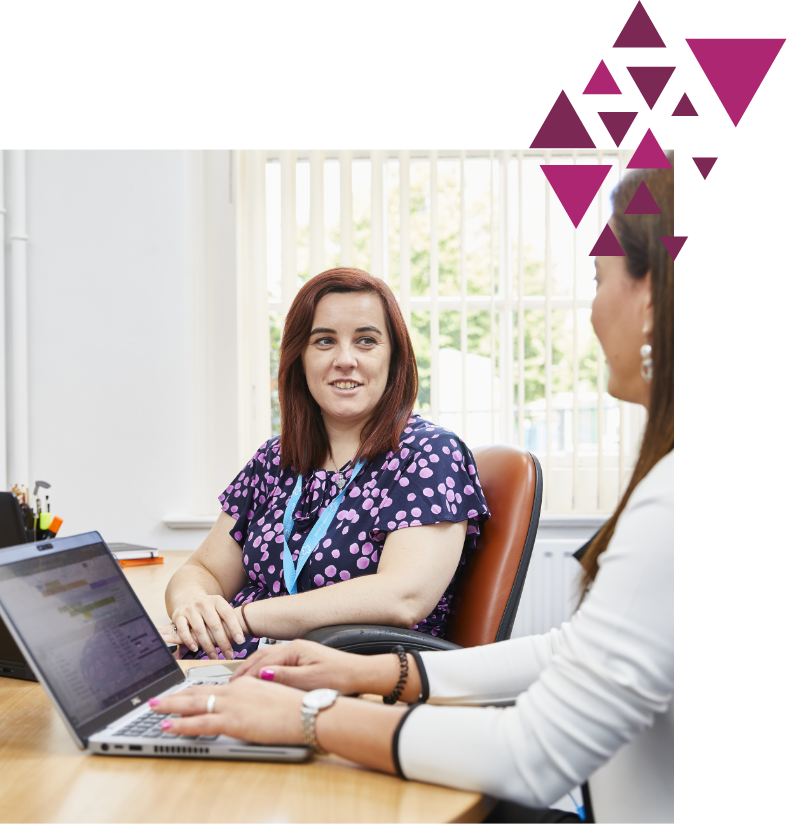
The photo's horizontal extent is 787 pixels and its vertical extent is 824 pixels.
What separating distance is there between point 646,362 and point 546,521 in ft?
7.32

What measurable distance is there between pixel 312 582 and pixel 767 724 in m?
0.96

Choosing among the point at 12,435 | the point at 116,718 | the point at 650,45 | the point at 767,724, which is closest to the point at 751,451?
the point at 767,724

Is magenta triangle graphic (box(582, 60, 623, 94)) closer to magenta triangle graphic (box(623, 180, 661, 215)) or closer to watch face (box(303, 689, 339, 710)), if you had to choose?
magenta triangle graphic (box(623, 180, 661, 215))

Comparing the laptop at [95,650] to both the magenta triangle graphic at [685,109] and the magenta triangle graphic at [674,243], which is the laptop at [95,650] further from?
the magenta triangle graphic at [685,109]

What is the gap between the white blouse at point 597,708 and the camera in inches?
26.4

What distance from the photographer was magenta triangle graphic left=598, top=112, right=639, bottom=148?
2.47 m

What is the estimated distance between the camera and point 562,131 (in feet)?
9.04

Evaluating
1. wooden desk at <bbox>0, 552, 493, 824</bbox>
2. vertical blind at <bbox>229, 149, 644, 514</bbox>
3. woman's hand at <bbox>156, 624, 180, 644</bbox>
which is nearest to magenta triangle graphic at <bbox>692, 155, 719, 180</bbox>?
wooden desk at <bbox>0, 552, 493, 824</bbox>

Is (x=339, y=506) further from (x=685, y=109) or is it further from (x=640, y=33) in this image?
(x=640, y=33)

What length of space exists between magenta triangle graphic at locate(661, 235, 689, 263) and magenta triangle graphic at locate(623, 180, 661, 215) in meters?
0.03

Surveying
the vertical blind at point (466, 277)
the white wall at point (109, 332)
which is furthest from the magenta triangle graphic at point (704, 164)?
the white wall at point (109, 332)

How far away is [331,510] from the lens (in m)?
1.54

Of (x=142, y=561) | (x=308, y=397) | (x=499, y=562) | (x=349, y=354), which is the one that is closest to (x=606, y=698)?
(x=499, y=562)

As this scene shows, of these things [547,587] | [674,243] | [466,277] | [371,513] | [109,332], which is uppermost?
[466,277]
